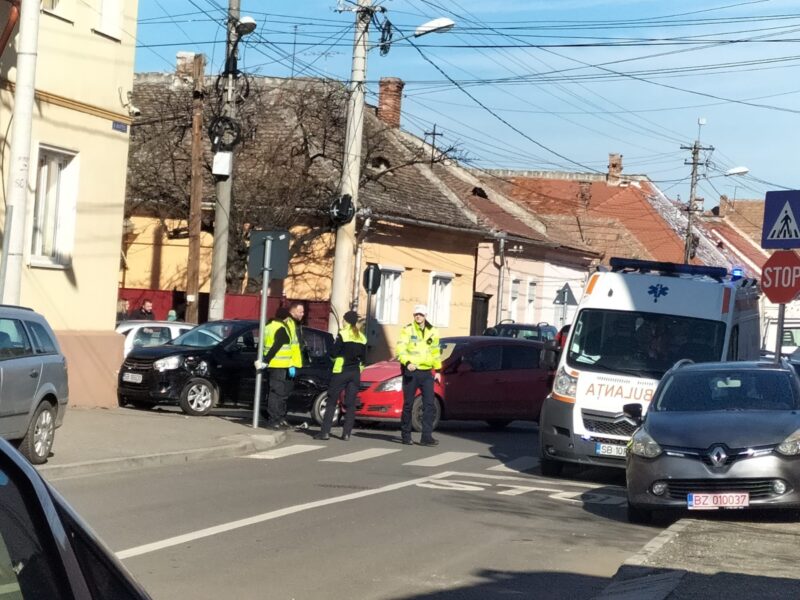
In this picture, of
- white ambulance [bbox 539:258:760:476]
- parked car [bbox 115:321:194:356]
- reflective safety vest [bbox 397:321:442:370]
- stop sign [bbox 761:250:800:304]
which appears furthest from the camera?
parked car [bbox 115:321:194:356]

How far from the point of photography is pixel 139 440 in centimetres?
1590

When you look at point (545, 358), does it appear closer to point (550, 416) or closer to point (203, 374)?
point (550, 416)

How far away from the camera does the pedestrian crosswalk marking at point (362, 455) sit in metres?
16.3

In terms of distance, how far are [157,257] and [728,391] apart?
26.5 meters

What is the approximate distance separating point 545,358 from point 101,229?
8146 mm

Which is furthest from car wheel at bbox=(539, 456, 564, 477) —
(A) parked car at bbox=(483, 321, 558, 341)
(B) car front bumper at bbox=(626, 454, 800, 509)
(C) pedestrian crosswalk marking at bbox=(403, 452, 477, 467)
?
(A) parked car at bbox=(483, 321, 558, 341)

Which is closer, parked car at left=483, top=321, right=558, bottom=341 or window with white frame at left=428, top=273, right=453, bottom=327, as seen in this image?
parked car at left=483, top=321, right=558, bottom=341

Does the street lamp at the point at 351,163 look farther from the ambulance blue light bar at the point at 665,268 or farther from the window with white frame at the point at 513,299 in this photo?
the window with white frame at the point at 513,299

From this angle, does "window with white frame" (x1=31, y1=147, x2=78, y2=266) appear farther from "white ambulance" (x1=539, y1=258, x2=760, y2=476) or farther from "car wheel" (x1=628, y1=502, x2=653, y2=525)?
"car wheel" (x1=628, y1=502, x2=653, y2=525)

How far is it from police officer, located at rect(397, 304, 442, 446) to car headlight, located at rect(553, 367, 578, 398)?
2843 millimetres

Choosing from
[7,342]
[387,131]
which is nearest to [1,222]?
[7,342]

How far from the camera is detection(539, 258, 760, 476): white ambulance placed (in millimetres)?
15070

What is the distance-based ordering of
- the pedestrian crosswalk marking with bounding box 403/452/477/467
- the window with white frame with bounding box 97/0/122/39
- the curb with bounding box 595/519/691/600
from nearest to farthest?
the curb with bounding box 595/519/691/600
the pedestrian crosswalk marking with bounding box 403/452/477/467
the window with white frame with bounding box 97/0/122/39

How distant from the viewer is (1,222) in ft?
60.5
